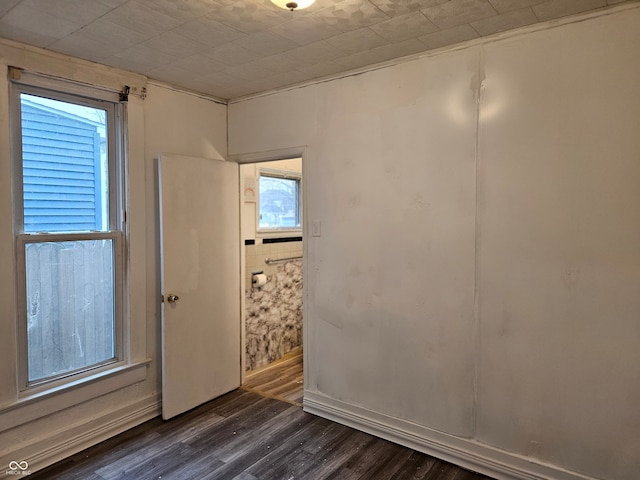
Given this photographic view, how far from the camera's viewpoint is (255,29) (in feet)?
7.09

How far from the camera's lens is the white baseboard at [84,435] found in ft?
7.95

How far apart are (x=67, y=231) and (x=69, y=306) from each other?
485 millimetres

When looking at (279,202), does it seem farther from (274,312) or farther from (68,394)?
(68,394)

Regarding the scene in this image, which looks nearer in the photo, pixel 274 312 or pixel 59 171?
pixel 59 171

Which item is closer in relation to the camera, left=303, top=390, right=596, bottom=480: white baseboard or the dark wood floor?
left=303, top=390, right=596, bottom=480: white baseboard

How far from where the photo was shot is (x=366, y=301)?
2826 mm

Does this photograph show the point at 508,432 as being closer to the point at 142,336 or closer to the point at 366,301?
the point at 366,301

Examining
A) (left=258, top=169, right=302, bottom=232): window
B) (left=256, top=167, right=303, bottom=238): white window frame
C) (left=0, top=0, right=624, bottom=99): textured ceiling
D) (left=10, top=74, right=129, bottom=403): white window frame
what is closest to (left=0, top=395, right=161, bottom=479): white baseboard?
(left=10, top=74, right=129, bottom=403): white window frame

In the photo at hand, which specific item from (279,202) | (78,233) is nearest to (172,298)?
(78,233)

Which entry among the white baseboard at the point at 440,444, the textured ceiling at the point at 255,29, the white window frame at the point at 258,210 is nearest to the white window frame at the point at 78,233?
the textured ceiling at the point at 255,29

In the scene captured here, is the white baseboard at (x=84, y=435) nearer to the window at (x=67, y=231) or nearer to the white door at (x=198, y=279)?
the white door at (x=198, y=279)

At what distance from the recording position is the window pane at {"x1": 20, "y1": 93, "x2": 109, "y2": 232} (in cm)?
246

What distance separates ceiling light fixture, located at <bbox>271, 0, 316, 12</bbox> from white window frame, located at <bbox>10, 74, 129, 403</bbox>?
1.53m

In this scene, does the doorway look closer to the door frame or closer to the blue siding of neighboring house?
the door frame
